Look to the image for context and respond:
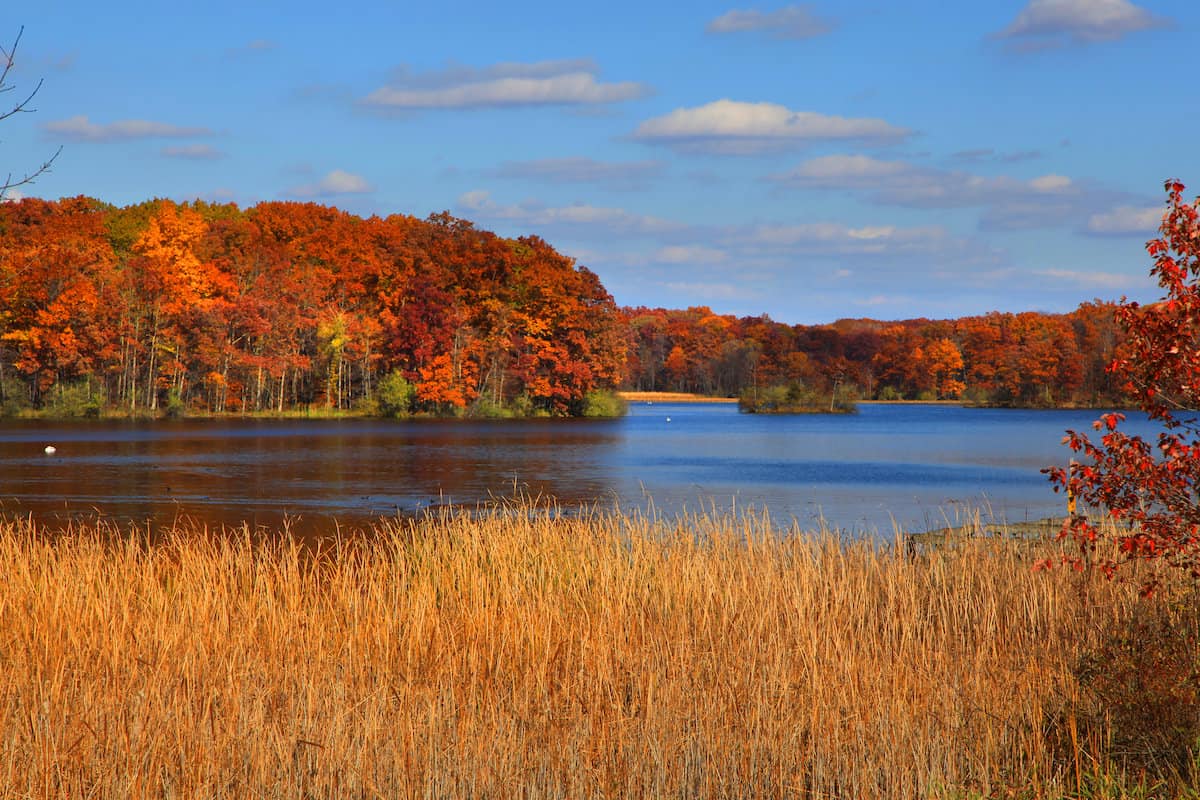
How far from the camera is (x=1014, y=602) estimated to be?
10367 millimetres

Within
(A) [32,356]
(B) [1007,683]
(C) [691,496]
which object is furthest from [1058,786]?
(A) [32,356]

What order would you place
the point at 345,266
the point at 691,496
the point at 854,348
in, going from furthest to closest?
the point at 854,348 → the point at 345,266 → the point at 691,496

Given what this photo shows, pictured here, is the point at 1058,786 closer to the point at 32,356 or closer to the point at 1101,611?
the point at 1101,611

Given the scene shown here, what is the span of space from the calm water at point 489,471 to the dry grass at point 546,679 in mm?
3871

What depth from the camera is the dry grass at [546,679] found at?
242 inches

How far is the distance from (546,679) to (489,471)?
2654 cm

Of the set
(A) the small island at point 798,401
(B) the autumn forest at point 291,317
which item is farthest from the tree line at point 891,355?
(B) the autumn forest at point 291,317

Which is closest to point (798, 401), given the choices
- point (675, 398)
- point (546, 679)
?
point (675, 398)

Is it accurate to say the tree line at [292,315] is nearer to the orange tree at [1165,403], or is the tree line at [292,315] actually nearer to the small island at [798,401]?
the small island at [798,401]

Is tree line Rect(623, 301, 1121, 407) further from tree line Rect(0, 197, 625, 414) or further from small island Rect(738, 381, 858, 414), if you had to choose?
tree line Rect(0, 197, 625, 414)

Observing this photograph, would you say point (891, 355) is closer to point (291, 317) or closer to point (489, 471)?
point (291, 317)

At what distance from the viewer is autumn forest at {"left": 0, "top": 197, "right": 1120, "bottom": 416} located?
2351 inches

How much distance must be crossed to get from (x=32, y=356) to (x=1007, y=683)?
6081cm

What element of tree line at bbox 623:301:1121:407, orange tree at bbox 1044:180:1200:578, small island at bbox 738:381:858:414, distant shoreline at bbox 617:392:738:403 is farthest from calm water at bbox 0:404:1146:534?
distant shoreline at bbox 617:392:738:403
